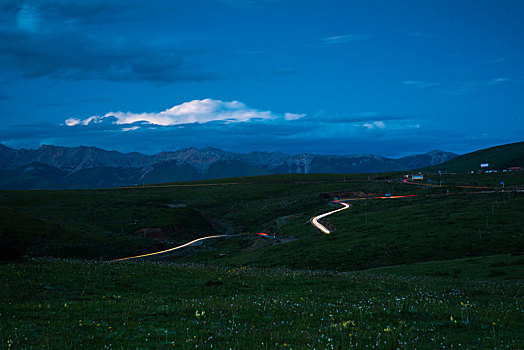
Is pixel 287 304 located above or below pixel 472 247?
above

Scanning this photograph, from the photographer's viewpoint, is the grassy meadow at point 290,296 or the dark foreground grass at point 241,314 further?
the grassy meadow at point 290,296

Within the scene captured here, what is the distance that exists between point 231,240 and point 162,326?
8771cm

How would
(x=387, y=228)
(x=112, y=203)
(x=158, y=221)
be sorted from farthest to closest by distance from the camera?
(x=112, y=203)
(x=158, y=221)
(x=387, y=228)

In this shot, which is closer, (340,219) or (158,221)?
(340,219)

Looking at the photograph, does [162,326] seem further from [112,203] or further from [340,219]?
[112,203]

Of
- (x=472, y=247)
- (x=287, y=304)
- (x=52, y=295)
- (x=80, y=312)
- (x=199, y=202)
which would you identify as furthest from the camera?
(x=199, y=202)

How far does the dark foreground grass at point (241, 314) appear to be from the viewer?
12875 mm

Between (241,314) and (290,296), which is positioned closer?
(241,314)

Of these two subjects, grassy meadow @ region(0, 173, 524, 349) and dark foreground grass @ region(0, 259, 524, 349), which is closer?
dark foreground grass @ region(0, 259, 524, 349)

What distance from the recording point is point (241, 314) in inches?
672

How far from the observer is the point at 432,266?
46.2 m

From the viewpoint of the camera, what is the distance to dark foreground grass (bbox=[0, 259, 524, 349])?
12.9m

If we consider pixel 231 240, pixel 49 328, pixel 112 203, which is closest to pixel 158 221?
pixel 231 240

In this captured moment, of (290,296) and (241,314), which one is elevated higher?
(241,314)
